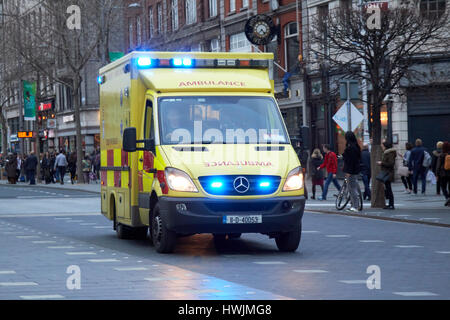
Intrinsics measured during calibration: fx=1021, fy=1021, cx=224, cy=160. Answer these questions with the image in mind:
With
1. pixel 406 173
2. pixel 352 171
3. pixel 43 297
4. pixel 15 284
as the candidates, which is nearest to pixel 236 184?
pixel 15 284

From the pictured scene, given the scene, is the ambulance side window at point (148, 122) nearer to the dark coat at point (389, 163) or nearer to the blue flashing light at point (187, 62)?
the blue flashing light at point (187, 62)

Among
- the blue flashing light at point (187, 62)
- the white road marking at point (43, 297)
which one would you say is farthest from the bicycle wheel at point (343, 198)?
the white road marking at point (43, 297)

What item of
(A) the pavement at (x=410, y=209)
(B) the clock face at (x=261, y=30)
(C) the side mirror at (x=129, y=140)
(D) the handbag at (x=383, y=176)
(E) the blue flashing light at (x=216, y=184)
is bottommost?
(A) the pavement at (x=410, y=209)

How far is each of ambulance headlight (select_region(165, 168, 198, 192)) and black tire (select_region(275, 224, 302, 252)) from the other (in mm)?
1627

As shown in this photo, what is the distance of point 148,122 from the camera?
49.0 feet

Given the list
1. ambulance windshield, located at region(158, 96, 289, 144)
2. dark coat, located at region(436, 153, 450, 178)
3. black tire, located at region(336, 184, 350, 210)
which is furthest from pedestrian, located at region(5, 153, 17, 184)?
ambulance windshield, located at region(158, 96, 289, 144)

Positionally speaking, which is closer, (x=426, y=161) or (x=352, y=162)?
(x=352, y=162)

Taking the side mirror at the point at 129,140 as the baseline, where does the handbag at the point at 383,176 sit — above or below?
below

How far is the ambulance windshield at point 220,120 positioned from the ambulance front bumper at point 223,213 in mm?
979

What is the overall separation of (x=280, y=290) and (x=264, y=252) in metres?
4.54

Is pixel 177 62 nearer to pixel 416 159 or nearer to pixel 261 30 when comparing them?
pixel 416 159

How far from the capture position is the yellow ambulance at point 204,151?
45.0 ft

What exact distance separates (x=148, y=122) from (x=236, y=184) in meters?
1.97

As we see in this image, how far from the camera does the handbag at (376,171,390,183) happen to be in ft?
79.1
